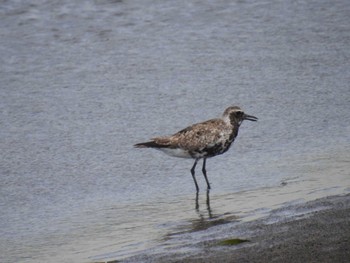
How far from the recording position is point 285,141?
1112cm

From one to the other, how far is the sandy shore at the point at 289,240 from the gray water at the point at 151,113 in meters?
0.41

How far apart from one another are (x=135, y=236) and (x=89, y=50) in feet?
21.9

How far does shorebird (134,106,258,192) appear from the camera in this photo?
1060 centimetres

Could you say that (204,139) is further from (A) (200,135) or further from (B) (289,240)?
(B) (289,240)

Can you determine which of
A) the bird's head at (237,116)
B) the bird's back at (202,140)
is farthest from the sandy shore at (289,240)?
the bird's head at (237,116)

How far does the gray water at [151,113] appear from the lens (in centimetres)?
884

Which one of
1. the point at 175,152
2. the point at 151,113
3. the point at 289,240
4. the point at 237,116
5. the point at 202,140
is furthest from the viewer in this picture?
the point at 151,113

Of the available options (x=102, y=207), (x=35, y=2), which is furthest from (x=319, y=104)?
(x=35, y=2)

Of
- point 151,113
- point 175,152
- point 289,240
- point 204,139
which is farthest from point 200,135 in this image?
point 289,240

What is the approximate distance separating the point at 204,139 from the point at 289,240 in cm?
380

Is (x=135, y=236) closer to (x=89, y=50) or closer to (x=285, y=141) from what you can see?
(x=285, y=141)

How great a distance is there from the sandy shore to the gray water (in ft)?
1.36

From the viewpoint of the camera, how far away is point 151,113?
40.1ft

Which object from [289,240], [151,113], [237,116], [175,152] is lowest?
[151,113]
